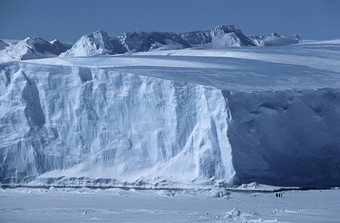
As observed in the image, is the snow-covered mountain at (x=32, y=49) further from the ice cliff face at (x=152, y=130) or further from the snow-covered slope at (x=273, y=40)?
the ice cliff face at (x=152, y=130)

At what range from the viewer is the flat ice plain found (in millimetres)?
12070

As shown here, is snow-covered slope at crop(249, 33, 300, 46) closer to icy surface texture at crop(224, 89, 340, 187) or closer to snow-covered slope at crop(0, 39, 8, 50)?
snow-covered slope at crop(0, 39, 8, 50)

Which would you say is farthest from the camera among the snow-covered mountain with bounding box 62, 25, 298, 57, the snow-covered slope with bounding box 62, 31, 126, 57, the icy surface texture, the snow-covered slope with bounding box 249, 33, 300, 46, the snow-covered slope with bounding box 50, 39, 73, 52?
the snow-covered slope with bounding box 249, 33, 300, 46

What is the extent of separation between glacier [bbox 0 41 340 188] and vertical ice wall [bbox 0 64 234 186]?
0.03 m

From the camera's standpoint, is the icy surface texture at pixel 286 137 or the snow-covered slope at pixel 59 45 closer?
the icy surface texture at pixel 286 137

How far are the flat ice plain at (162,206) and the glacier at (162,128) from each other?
1.53m

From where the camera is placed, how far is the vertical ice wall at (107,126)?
756 inches

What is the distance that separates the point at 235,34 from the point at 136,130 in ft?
100

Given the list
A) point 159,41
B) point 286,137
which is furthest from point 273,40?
point 286,137

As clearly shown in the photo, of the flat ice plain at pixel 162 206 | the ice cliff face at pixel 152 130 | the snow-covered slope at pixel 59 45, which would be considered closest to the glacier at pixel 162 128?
the ice cliff face at pixel 152 130

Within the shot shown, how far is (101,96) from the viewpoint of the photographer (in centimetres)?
2053

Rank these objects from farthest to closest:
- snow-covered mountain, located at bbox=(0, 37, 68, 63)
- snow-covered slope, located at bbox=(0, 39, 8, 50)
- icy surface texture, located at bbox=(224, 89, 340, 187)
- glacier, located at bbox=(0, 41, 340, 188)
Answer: snow-covered slope, located at bbox=(0, 39, 8, 50) < snow-covered mountain, located at bbox=(0, 37, 68, 63) < glacier, located at bbox=(0, 41, 340, 188) < icy surface texture, located at bbox=(224, 89, 340, 187)

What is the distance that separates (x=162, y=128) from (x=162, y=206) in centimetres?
582

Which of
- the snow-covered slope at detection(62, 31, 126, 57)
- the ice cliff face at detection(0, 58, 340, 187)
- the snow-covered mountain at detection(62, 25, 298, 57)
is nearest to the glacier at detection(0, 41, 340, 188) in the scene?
the ice cliff face at detection(0, 58, 340, 187)
